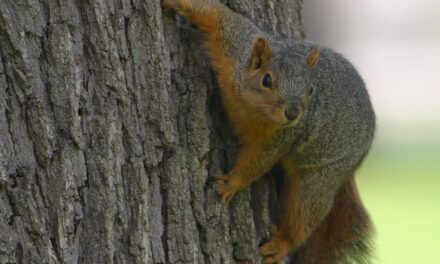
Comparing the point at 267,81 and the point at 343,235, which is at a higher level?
the point at 267,81

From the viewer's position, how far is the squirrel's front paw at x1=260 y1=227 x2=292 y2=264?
9.70 feet

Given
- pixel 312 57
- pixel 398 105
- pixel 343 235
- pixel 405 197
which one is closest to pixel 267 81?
pixel 312 57

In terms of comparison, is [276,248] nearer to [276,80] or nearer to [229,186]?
[229,186]

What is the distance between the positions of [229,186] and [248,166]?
0.15 m

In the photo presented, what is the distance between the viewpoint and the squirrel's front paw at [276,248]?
2.96m

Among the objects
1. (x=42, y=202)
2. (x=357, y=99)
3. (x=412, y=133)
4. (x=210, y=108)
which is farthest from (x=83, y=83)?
(x=412, y=133)

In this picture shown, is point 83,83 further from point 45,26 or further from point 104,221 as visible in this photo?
point 104,221

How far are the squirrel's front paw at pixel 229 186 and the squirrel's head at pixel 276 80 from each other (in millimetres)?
245

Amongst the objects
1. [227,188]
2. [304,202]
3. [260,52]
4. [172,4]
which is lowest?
[304,202]

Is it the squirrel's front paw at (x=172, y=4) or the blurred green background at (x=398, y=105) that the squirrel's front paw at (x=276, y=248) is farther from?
the blurred green background at (x=398, y=105)

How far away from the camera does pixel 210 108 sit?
2.98 metres

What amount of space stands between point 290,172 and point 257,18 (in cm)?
55

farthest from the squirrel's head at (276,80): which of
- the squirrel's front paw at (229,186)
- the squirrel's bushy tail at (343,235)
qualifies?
the squirrel's bushy tail at (343,235)

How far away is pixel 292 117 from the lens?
2939 millimetres
